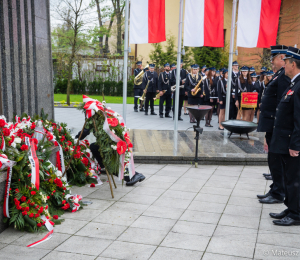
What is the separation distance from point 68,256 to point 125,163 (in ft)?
6.85

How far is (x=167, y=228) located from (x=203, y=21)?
A: 7040 millimetres

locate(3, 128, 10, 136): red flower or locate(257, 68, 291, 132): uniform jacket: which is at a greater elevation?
locate(257, 68, 291, 132): uniform jacket

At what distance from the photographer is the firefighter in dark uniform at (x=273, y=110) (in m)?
4.79

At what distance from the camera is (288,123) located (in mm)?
4066

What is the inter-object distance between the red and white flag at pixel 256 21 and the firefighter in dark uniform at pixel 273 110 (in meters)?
5.21

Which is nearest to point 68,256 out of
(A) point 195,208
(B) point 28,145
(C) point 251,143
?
(B) point 28,145

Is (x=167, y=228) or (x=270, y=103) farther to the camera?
(x=270, y=103)

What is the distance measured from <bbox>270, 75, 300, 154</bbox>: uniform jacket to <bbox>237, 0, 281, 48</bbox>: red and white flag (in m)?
6.21

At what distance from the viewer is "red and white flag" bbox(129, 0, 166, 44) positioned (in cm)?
903

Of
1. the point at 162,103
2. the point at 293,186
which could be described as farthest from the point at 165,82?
the point at 293,186

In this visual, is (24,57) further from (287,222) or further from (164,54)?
(164,54)

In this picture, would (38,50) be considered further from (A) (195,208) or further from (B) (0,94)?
(A) (195,208)

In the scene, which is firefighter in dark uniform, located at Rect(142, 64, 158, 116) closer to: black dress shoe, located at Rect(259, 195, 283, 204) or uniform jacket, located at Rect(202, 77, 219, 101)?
uniform jacket, located at Rect(202, 77, 219, 101)

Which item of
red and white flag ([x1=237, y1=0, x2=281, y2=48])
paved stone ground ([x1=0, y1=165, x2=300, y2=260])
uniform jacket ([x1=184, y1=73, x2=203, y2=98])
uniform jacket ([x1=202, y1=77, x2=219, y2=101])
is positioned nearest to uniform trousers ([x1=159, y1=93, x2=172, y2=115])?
uniform jacket ([x1=184, y1=73, x2=203, y2=98])
